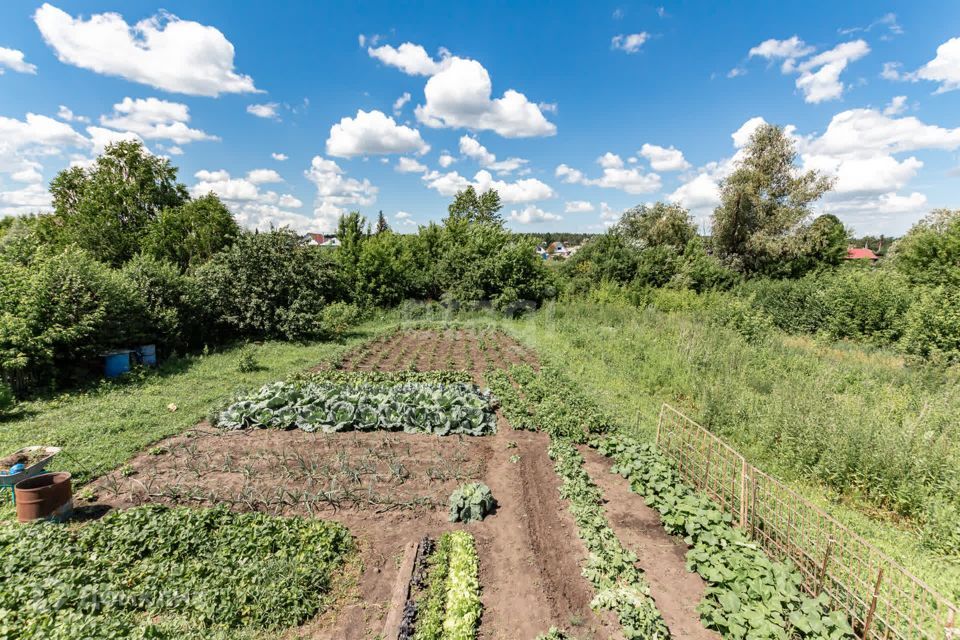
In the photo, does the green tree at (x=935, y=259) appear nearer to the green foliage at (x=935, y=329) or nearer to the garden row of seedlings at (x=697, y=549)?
the green foliage at (x=935, y=329)

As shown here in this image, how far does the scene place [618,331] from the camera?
15164mm

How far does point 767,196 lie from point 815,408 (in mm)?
23407

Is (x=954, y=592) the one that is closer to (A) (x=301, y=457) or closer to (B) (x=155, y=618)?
(B) (x=155, y=618)

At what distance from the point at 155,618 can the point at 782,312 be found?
22431 mm

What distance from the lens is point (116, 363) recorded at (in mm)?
9766

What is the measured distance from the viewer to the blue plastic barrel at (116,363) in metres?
9.67

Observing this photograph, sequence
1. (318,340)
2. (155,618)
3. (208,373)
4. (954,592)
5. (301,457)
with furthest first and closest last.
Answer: (318,340), (208,373), (301,457), (954,592), (155,618)

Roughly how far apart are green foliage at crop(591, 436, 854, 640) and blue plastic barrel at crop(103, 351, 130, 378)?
39.6 ft

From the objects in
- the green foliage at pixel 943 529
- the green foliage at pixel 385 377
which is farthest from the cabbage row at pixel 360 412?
the green foliage at pixel 943 529

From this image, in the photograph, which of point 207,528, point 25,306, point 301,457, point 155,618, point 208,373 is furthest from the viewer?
point 208,373

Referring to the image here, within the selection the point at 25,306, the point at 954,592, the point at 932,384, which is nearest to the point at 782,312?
the point at 932,384

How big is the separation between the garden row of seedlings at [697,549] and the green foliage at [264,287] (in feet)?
33.8

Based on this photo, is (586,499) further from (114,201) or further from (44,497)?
(114,201)

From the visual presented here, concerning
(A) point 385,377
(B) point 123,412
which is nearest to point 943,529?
(A) point 385,377
